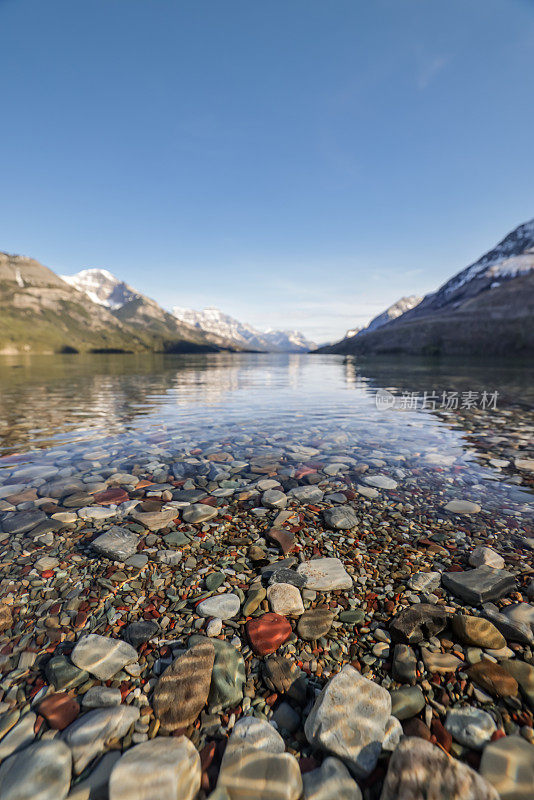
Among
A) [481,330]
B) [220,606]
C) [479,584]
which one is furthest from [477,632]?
[481,330]

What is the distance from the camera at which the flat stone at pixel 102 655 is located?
3.03 m

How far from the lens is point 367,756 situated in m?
2.32

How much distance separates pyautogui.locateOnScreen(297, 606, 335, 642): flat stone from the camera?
347 cm

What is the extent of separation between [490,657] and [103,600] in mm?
4194

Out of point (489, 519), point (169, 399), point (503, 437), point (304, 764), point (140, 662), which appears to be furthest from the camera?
point (169, 399)

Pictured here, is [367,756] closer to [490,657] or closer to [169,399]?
[490,657]

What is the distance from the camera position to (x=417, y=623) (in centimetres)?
354

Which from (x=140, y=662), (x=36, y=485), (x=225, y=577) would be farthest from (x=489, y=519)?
(x=36, y=485)

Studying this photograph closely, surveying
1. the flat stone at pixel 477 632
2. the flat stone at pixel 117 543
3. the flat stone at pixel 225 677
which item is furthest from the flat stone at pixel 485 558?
the flat stone at pixel 117 543

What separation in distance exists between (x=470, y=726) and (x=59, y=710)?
3238mm

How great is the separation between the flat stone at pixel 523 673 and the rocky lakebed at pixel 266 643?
14 mm

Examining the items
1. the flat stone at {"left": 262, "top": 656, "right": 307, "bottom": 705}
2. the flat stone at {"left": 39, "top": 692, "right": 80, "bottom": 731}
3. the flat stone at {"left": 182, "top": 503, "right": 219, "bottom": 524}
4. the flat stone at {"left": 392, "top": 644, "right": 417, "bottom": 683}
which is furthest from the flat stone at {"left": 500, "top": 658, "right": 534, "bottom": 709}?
the flat stone at {"left": 182, "top": 503, "right": 219, "bottom": 524}

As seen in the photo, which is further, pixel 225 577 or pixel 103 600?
pixel 225 577

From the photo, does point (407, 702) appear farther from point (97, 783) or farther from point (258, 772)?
point (97, 783)
